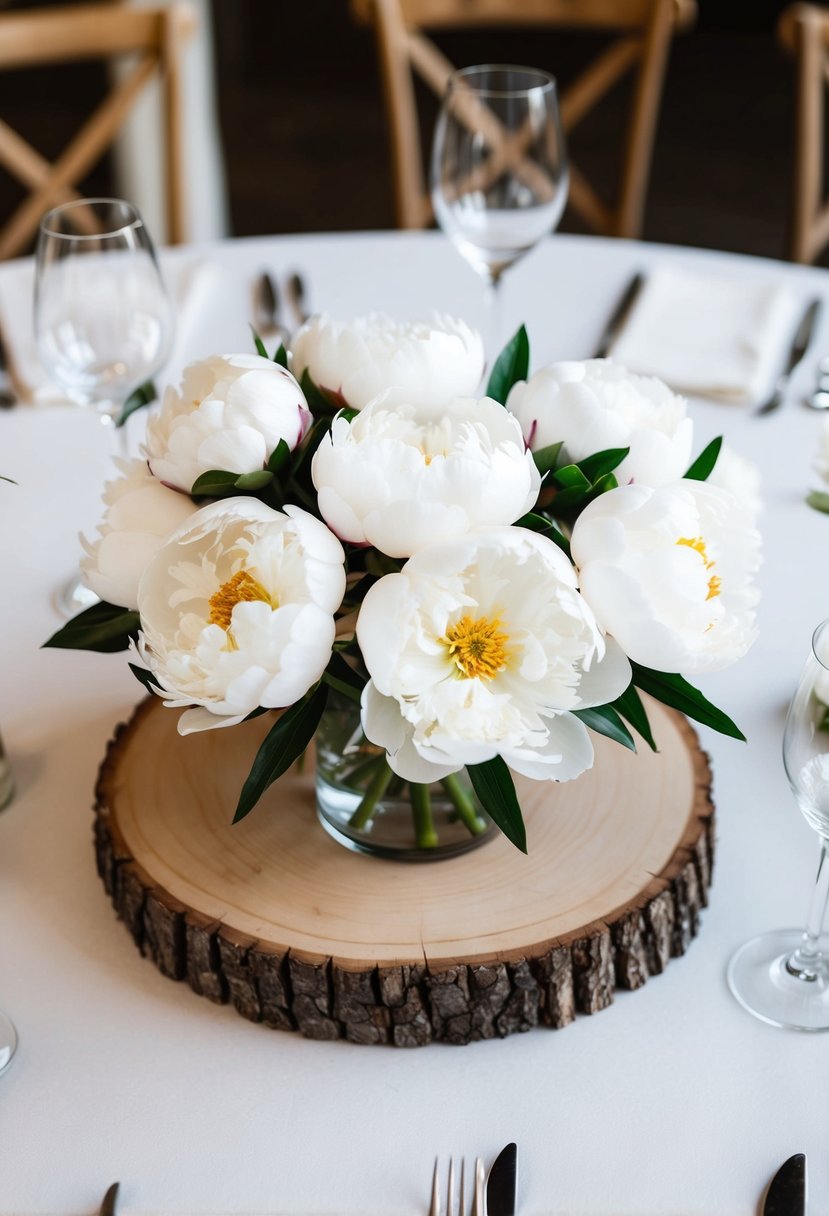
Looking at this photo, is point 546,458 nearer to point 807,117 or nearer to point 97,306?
point 97,306

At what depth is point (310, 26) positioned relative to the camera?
5.30m

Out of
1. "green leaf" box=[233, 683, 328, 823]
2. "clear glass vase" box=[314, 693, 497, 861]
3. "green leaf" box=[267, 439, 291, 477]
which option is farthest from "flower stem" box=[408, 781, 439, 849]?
"green leaf" box=[267, 439, 291, 477]

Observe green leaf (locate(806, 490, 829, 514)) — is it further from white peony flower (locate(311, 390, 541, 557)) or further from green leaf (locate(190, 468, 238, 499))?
green leaf (locate(190, 468, 238, 499))

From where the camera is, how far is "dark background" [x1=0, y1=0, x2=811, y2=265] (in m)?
3.99

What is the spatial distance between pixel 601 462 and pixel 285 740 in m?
0.24

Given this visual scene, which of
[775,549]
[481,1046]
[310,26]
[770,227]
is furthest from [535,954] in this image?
[310,26]

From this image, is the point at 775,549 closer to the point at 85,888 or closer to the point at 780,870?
the point at 780,870

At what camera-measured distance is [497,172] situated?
4.26 feet

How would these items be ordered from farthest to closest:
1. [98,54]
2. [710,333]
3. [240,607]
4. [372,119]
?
[372,119]
[98,54]
[710,333]
[240,607]

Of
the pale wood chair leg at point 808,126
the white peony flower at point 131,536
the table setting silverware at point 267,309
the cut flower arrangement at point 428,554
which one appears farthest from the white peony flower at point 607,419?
the pale wood chair leg at point 808,126

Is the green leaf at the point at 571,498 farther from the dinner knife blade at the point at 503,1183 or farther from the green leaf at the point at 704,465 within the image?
the dinner knife blade at the point at 503,1183

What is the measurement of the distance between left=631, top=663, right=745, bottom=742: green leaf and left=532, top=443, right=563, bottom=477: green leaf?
124mm

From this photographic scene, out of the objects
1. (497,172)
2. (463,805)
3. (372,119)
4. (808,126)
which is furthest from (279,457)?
(372,119)

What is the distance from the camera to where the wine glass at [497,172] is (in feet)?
4.28
